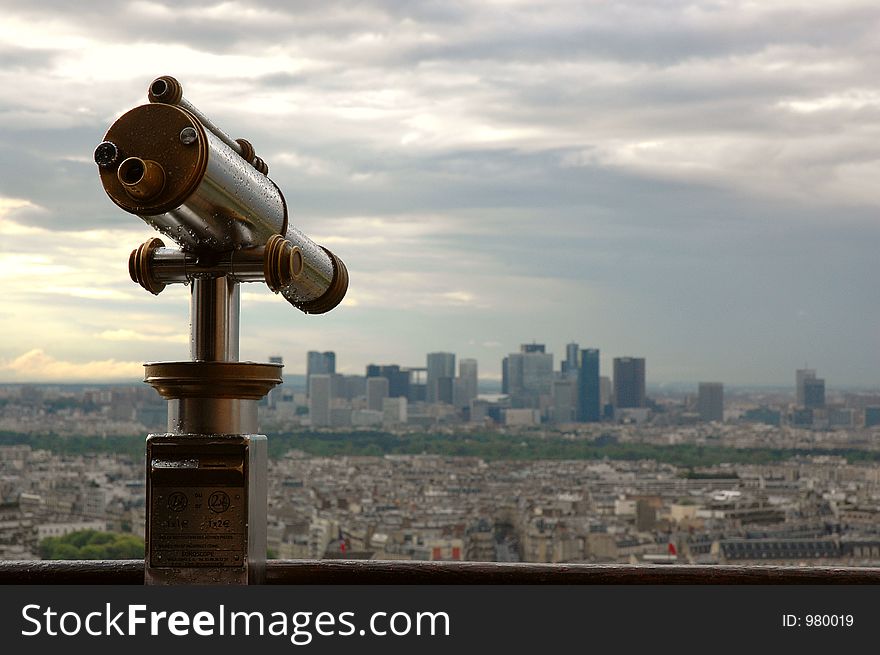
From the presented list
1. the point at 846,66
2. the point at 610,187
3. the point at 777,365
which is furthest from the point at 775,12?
the point at 610,187

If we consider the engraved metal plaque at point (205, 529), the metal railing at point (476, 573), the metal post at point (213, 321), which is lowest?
the metal railing at point (476, 573)

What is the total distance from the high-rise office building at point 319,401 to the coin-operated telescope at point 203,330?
9.01 metres

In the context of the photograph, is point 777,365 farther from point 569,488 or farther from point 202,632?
point 202,632

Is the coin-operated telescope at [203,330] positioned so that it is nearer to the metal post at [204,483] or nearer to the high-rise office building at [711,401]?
the metal post at [204,483]

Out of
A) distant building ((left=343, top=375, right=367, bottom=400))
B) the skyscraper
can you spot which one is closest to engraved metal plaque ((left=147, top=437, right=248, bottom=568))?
distant building ((left=343, top=375, right=367, bottom=400))

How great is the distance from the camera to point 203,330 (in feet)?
4.31

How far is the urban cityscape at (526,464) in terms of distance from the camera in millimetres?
8922

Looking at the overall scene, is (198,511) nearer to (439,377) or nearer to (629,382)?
(439,377)

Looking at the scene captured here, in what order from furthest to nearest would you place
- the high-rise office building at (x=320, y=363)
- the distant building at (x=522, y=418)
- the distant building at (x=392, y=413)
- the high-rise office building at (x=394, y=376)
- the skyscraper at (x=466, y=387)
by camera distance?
the distant building at (x=522, y=418) → the skyscraper at (x=466, y=387) → the high-rise office building at (x=394, y=376) → the distant building at (x=392, y=413) → the high-rise office building at (x=320, y=363)

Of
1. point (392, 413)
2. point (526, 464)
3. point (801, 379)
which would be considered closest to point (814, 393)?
point (801, 379)

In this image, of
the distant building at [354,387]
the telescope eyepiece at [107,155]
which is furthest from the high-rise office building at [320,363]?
the telescope eyepiece at [107,155]

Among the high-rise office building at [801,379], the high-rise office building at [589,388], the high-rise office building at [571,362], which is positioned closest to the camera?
the high-rise office building at [801,379]

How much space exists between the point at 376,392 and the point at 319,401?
1.60 metres

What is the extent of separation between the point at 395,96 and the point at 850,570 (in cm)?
1427
